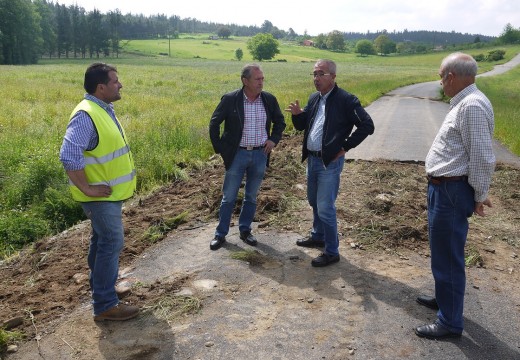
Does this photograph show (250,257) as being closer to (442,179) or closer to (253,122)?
(253,122)

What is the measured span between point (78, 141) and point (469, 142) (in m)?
2.88

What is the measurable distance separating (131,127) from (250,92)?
821 cm

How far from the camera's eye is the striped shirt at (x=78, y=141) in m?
3.23

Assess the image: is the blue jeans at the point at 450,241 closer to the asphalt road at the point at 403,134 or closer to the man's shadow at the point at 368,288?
the man's shadow at the point at 368,288

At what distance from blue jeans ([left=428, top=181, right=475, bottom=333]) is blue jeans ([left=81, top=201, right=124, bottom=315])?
8.37 ft

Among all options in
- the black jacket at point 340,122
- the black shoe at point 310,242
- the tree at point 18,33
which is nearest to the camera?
the black jacket at point 340,122

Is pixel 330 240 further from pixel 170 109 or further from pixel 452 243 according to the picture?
pixel 170 109

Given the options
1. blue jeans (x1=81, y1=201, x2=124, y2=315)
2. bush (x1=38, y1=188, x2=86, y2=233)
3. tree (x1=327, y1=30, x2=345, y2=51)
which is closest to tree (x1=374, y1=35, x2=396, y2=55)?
tree (x1=327, y1=30, x2=345, y2=51)

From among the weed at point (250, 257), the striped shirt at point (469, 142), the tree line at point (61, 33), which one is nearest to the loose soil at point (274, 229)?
the weed at point (250, 257)

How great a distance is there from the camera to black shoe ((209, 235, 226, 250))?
505cm

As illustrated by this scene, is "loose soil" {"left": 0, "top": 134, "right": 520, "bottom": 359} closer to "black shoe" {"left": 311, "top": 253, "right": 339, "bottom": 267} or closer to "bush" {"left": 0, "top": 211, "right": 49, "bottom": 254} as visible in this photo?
"black shoe" {"left": 311, "top": 253, "right": 339, "bottom": 267}

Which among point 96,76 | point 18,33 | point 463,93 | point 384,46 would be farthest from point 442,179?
point 384,46

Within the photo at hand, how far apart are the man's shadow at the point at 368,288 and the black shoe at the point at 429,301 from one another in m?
0.05

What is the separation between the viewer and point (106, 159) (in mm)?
3430
